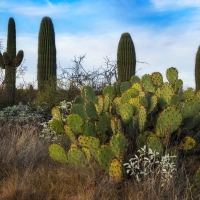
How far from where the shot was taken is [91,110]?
197 inches

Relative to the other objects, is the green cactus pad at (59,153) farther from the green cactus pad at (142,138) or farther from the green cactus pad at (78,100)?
the green cactus pad at (78,100)

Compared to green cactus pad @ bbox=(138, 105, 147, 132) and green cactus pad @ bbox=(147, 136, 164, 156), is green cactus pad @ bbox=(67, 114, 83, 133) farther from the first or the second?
green cactus pad @ bbox=(147, 136, 164, 156)

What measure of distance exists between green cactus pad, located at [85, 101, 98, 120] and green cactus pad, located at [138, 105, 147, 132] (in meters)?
0.67

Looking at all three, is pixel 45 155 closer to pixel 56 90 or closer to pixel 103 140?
pixel 103 140

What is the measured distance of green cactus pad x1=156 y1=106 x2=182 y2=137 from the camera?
4461 mm

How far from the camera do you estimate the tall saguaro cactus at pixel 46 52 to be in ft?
52.1

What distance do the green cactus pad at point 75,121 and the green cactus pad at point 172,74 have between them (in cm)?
154

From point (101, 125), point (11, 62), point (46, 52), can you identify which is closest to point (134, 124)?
point (101, 125)

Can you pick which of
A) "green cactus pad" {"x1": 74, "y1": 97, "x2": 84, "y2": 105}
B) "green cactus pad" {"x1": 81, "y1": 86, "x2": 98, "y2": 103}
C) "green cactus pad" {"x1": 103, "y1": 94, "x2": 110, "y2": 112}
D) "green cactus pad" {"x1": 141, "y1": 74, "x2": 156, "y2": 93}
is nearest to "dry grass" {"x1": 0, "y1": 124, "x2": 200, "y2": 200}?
"green cactus pad" {"x1": 103, "y1": 94, "x2": 110, "y2": 112}

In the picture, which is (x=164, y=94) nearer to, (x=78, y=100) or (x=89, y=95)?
(x=89, y=95)

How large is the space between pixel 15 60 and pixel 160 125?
11739mm

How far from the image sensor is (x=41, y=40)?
16.1 metres

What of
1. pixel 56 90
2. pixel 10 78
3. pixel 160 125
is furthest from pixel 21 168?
pixel 10 78

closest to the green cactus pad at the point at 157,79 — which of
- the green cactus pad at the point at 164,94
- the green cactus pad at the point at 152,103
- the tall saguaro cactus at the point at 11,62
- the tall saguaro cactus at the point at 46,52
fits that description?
the green cactus pad at the point at 164,94
